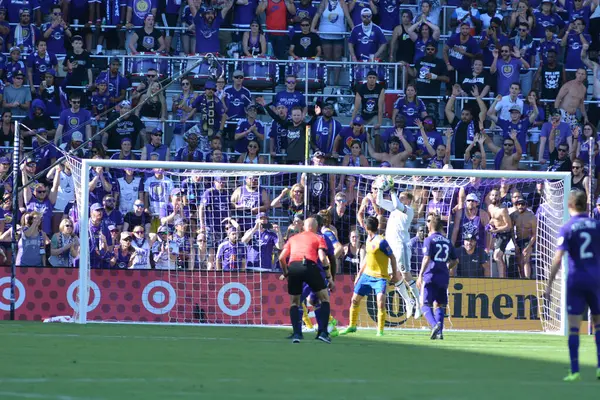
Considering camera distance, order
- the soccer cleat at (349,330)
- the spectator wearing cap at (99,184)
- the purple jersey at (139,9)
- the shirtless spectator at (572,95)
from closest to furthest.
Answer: the soccer cleat at (349,330)
the spectator wearing cap at (99,184)
the shirtless spectator at (572,95)
the purple jersey at (139,9)

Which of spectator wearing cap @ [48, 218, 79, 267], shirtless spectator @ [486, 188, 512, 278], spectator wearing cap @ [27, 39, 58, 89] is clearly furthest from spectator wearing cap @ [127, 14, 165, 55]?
shirtless spectator @ [486, 188, 512, 278]

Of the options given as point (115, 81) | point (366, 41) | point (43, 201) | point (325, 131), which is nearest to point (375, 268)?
point (325, 131)

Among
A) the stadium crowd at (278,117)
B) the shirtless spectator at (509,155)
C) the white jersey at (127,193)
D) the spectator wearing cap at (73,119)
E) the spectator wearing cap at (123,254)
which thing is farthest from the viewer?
the shirtless spectator at (509,155)

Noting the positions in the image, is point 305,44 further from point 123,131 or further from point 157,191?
point 157,191

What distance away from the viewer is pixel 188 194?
2088 centimetres

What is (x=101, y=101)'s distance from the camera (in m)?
24.1

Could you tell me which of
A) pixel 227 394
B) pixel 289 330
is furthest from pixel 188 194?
pixel 227 394

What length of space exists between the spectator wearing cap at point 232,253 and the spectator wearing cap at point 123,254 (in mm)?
1561

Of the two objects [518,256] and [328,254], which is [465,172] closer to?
[518,256]

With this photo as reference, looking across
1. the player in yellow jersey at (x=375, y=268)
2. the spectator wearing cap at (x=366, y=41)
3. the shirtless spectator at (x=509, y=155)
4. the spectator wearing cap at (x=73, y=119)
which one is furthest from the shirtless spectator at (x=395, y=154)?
the player in yellow jersey at (x=375, y=268)

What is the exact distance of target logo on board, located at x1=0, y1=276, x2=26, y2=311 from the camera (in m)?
19.5

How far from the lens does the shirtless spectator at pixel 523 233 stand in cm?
2022

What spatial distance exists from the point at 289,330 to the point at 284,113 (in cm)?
670

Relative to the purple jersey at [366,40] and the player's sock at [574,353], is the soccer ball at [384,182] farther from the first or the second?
the player's sock at [574,353]
